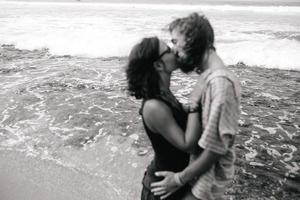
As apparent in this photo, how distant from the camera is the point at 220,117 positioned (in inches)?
71.9

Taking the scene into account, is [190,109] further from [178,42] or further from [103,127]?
[103,127]

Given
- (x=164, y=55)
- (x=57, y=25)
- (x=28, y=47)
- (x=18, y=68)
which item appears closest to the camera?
(x=164, y=55)

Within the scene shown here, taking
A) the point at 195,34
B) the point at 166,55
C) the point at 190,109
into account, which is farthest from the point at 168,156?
the point at 195,34

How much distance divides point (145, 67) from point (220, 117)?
19.8 inches


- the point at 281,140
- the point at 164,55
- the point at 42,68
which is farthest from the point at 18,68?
the point at 164,55

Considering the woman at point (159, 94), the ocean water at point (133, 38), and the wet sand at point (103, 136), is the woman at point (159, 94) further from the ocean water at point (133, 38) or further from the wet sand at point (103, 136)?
the ocean water at point (133, 38)

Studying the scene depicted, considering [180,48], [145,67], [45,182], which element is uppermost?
[180,48]

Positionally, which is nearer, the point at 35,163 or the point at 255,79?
the point at 35,163

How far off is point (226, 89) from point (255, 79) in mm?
8720

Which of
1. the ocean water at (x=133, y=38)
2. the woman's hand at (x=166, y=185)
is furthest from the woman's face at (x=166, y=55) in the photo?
the ocean water at (x=133, y=38)

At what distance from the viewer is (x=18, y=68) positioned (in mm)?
11125

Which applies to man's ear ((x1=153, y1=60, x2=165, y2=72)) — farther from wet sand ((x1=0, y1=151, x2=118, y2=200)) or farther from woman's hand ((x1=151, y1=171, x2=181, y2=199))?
wet sand ((x1=0, y1=151, x2=118, y2=200))

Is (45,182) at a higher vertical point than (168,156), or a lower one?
lower

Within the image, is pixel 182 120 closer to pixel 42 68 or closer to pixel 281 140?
pixel 281 140
